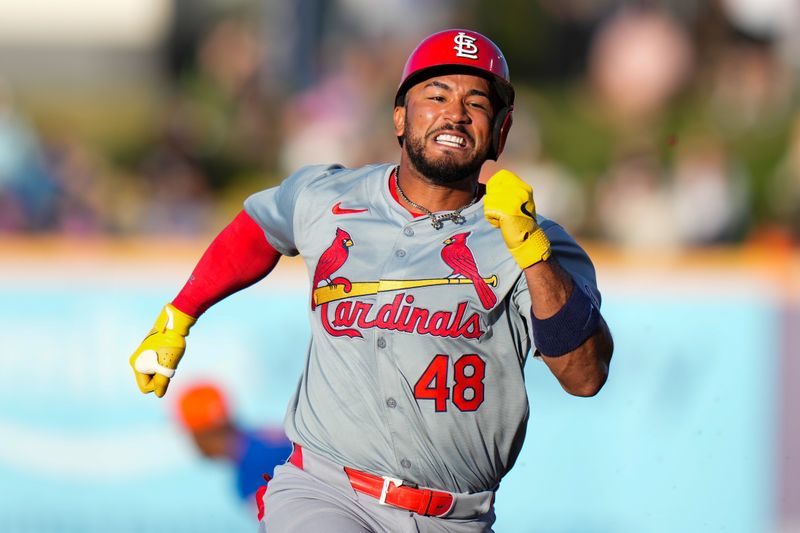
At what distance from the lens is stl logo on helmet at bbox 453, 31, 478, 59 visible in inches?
157

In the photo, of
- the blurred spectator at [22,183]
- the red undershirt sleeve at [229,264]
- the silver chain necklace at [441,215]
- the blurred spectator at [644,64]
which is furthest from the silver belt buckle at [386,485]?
the blurred spectator at [644,64]

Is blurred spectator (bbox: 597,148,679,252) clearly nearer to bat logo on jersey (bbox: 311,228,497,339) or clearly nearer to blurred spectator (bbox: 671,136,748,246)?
blurred spectator (bbox: 671,136,748,246)

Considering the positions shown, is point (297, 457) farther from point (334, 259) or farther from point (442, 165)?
point (442, 165)

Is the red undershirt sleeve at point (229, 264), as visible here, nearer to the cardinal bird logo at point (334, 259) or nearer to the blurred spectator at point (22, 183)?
the cardinal bird logo at point (334, 259)

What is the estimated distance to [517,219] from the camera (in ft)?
11.4

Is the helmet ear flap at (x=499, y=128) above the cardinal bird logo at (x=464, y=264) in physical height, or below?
above

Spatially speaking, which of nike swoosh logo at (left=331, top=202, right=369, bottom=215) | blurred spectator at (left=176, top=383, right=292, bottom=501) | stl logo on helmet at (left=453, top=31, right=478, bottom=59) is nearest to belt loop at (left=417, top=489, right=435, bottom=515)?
nike swoosh logo at (left=331, top=202, right=369, bottom=215)

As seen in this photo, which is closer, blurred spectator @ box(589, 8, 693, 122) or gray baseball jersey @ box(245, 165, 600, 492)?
gray baseball jersey @ box(245, 165, 600, 492)

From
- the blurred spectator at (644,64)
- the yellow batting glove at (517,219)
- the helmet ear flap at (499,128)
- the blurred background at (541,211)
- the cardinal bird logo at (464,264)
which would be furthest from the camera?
the blurred spectator at (644,64)

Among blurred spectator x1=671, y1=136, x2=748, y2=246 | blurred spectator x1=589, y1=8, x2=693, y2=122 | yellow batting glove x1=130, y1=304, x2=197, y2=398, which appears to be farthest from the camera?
blurred spectator x1=589, y1=8, x2=693, y2=122

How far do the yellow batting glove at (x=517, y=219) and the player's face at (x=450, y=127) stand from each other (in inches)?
18.3

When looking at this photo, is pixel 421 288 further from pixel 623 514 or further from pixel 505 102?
pixel 623 514

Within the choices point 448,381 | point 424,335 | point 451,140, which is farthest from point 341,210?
point 448,381

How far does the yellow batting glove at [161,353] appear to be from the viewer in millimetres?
4383
